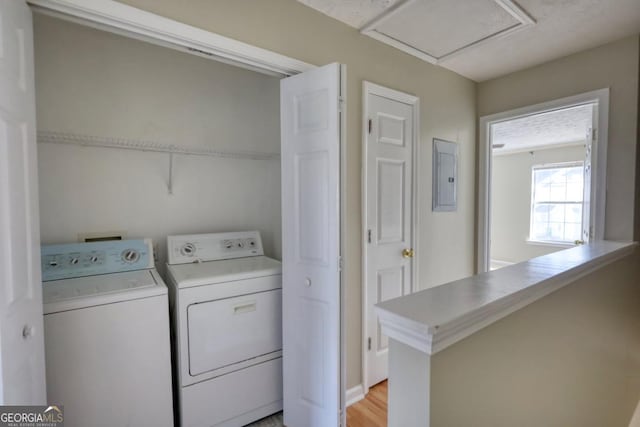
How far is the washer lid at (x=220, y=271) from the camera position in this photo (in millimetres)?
1658

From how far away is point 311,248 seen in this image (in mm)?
1644

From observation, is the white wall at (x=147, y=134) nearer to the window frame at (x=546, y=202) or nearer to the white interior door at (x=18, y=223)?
the white interior door at (x=18, y=223)

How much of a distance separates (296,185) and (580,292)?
149 centimetres

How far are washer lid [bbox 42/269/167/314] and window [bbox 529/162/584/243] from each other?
656cm

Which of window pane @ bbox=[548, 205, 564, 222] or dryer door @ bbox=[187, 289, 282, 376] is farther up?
window pane @ bbox=[548, 205, 564, 222]

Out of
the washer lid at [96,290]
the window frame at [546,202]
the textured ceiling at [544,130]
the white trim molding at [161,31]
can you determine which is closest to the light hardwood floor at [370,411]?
the washer lid at [96,290]

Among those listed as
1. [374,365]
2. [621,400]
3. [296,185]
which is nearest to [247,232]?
[296,185]

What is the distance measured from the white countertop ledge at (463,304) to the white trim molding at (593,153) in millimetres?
1367

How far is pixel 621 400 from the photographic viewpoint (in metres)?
1.93

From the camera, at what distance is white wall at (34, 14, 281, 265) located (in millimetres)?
Answer: 1814

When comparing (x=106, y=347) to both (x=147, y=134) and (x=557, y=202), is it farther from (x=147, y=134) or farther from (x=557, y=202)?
(x=557, y=202)

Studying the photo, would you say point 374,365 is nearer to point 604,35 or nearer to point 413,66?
point 413,66

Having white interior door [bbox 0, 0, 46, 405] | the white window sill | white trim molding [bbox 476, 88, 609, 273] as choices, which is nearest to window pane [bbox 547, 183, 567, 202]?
the white window sill

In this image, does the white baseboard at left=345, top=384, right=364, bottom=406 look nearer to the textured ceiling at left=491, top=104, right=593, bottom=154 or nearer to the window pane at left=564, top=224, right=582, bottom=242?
the textured ceiling at left=491, top=104, right=593, bottom=154
